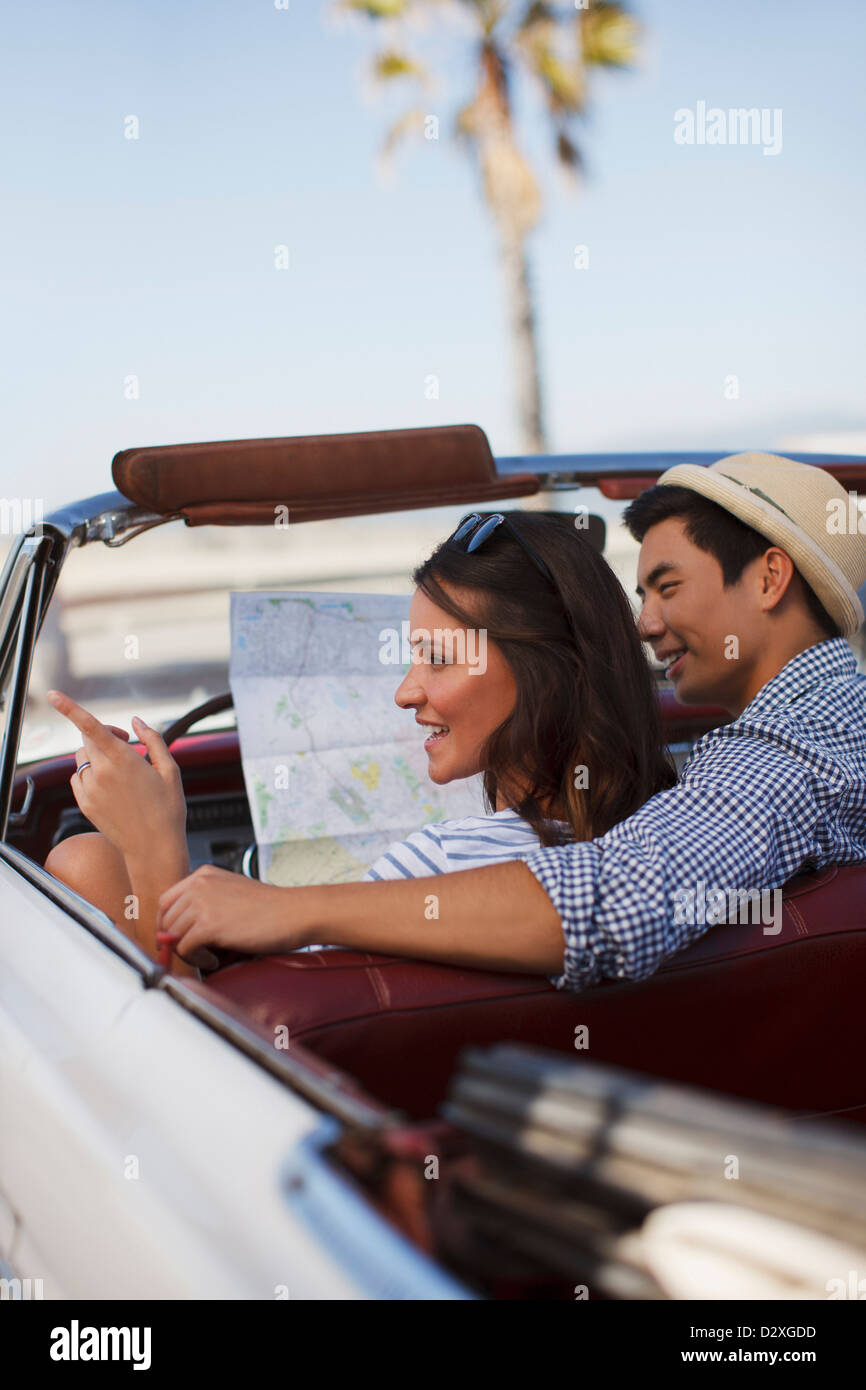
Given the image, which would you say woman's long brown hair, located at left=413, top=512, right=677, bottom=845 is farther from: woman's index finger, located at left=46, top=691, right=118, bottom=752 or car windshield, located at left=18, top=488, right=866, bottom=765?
car windshield, located at left=18, top=488, right=866, bottom=765

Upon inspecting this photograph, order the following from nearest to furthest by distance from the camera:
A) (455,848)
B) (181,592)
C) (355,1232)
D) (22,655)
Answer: (355,1232)
(455,848)
(22,655)
(181,592)

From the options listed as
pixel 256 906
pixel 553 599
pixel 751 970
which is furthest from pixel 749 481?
pixel 256 906

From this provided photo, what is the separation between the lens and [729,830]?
1606 mm

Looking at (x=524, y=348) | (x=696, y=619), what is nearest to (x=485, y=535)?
(x=696, y=619)

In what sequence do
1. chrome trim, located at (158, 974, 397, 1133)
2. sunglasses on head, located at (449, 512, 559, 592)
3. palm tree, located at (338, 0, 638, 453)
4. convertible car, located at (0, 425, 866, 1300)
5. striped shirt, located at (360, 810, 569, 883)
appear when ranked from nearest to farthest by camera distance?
convertible car, located at (0, 425, 866, 1300) → chrome trim, located at (158, 974, 397, 1133) → striped shirt, located at (360, 810, 569, 883) → sunglasses on head, located at (449, 512, 559, 592) → palm tree, located at (338, 0, 638, 453)

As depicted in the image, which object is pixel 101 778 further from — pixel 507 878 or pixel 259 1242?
pixel 259 1242

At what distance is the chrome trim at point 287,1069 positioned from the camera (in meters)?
0.98

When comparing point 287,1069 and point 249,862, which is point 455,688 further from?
point 249,862

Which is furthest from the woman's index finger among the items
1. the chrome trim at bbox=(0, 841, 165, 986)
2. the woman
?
the chrome trim at bbox=(0, 841, 165, 986)

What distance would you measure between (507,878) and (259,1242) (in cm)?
61

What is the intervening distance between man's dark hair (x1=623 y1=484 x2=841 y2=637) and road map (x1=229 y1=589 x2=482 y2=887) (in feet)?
3.56

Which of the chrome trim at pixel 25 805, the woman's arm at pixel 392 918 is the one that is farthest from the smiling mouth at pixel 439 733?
the chrome trim at pixel 25 805

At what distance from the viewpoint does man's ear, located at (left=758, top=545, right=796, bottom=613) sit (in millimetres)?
2131

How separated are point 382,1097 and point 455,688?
0.76 meters
